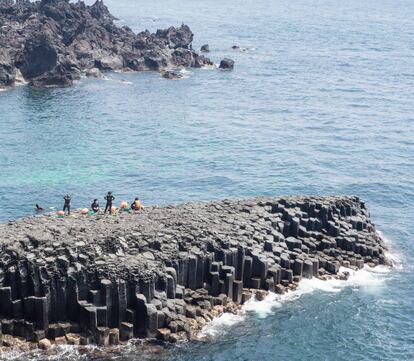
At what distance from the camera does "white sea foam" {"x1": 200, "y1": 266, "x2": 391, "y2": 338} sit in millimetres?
51875

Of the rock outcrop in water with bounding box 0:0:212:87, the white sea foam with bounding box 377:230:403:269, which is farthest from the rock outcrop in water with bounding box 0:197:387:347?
the rock outcrop in water with bounding box 0:0:212:87

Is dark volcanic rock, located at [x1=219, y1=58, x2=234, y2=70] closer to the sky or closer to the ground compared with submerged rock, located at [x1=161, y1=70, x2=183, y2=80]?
closer to the sky

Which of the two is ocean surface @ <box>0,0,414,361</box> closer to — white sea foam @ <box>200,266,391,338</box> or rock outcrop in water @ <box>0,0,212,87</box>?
white sea foam @ <box>200,266,391,338</box>

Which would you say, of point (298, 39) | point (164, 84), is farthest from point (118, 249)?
point (298, 39)

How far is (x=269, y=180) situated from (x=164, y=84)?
5636 centimetres

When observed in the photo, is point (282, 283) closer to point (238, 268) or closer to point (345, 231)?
point (238, 268)

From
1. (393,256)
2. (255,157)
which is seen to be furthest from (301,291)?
(255,157)

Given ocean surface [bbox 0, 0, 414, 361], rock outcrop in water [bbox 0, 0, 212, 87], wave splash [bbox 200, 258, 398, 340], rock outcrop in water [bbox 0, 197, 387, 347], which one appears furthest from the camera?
rock outcrop in water [bbox 0, 0, 212, 87]

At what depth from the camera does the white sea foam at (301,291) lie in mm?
51875

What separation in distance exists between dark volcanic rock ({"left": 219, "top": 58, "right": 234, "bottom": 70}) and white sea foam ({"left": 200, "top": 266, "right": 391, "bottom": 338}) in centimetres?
9474

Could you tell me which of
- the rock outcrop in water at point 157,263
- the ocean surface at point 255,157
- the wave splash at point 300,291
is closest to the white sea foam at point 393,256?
the ocean surface at point 255,157

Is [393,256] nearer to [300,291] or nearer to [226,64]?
[300,291]

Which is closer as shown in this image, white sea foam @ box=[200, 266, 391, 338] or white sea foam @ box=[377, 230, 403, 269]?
white sea foam @ box=[200, 266, 391, 338]

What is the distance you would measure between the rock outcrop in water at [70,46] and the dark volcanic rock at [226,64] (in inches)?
136
